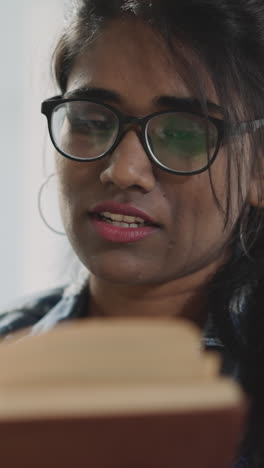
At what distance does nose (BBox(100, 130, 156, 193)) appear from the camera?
554 millimetres

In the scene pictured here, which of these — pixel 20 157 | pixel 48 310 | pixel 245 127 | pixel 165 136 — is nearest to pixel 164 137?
pixel 165 136

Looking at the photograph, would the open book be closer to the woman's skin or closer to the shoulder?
the woman's skin

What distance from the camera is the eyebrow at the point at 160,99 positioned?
24.4 inches

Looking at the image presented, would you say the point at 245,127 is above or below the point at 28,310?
above

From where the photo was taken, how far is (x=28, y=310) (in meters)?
0.91

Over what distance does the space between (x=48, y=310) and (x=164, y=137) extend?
0.38 m

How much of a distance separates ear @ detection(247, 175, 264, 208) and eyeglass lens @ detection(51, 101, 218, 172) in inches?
4.4

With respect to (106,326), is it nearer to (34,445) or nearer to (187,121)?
(34,445)

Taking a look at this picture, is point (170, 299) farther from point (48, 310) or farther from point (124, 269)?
point (48, 310)

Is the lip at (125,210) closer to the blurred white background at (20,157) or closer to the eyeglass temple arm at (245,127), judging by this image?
the eyeglass temple arm at (245,127)

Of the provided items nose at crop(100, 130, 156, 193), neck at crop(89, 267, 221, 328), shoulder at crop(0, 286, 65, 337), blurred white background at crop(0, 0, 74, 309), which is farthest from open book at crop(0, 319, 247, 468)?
blurred white background at crop(0, 0, 74, 309)

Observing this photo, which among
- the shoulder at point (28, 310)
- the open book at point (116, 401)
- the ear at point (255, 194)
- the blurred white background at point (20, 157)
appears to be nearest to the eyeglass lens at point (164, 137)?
the ear at point (255, 194)

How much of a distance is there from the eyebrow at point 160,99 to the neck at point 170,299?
171 mm

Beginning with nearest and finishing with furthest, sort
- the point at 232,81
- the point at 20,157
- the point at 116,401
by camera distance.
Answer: the point at 116,401
the point at 232,81
the point at 20,157
